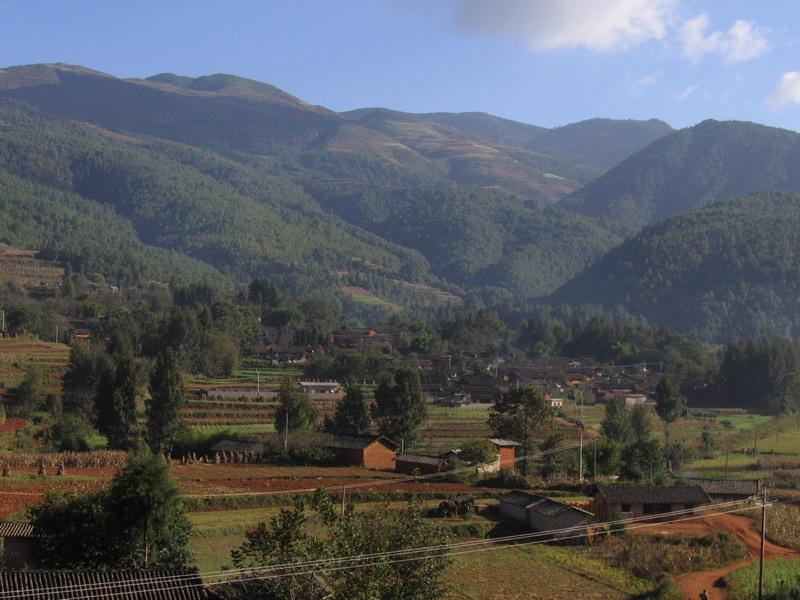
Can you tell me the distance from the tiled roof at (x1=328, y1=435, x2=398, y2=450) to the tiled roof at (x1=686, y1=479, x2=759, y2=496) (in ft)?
46.3

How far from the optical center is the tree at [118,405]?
49.8 m

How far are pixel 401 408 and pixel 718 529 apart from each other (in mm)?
22453

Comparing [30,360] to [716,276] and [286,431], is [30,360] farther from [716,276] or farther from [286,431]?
[716,276]

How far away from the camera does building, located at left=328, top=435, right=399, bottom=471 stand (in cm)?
4916

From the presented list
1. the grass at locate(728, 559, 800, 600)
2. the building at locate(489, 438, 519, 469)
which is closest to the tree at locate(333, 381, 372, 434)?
the building at locate(489, 438, 519, 469)

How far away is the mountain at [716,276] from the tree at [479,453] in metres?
116

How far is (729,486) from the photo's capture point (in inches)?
1681

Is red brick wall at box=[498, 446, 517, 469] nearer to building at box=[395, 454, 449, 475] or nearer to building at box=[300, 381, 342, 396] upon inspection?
building at box=[395, 454, 449, 475]

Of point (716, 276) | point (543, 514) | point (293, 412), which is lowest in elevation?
point (543, 514)

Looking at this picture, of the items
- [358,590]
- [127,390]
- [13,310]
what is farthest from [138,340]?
[358,590]

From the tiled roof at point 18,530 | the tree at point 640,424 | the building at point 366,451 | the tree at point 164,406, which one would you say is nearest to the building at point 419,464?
the building at point 366,451

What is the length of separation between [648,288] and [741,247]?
54.1 feet

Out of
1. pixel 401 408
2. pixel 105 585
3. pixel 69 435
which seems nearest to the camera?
pixel 105 585

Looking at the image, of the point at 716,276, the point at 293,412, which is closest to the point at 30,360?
the point at 293,412
